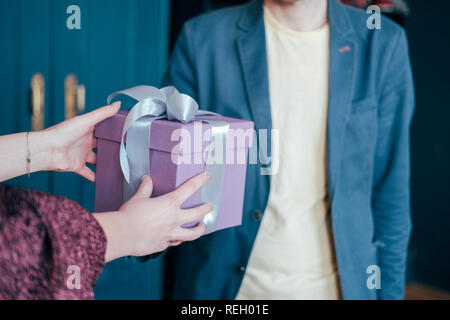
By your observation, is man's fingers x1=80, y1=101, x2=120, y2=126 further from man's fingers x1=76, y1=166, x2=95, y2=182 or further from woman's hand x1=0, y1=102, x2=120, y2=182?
man's fingers x1=76, y1=166, x2=95, y2=182

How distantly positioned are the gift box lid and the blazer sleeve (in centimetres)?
44

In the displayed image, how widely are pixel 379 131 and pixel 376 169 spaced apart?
10 cm

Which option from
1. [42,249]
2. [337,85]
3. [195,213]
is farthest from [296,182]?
[42,249]

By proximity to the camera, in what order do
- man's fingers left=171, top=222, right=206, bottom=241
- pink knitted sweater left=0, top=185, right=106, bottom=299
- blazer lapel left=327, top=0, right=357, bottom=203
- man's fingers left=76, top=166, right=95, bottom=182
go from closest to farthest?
pink knitted sweater left=0, top=185, right=106, bottom=299, man's fingers left=171, top=222, right=206, bottom=241, man's fingers left=76, top=166, right=95, bottom=182, blazer lapel left=327, top=0, right=357, bottom=203

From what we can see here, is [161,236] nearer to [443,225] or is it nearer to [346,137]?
[346,137]

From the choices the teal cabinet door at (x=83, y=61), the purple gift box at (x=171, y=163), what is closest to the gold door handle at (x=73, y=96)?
the teal cabinet door at (x=83, y=61)

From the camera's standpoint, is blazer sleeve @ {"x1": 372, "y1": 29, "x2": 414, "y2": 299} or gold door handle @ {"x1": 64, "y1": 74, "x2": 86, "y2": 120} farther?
gold door handle @ {"x1": 64, "y1": 74, "x2": 86, "y2": 120}

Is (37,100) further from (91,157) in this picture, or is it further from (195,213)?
(195,213)

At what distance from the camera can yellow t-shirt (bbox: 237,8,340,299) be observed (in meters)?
1.00

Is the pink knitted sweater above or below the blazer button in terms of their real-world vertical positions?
above

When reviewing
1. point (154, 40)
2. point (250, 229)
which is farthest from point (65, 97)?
point (250, 229)

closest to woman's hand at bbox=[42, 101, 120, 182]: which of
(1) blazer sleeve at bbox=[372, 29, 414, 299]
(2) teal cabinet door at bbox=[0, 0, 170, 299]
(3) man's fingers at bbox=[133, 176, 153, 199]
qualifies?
(3) man's fingers at bbox=[133, 176, 153, 199]

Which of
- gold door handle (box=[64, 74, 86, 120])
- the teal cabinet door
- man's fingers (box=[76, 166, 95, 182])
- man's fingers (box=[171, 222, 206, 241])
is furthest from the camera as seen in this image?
gold door handle (box=[64, 74, 86, 120])

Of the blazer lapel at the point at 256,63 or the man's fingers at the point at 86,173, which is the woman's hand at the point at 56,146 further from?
the blazer lapel at the point at 256,63
